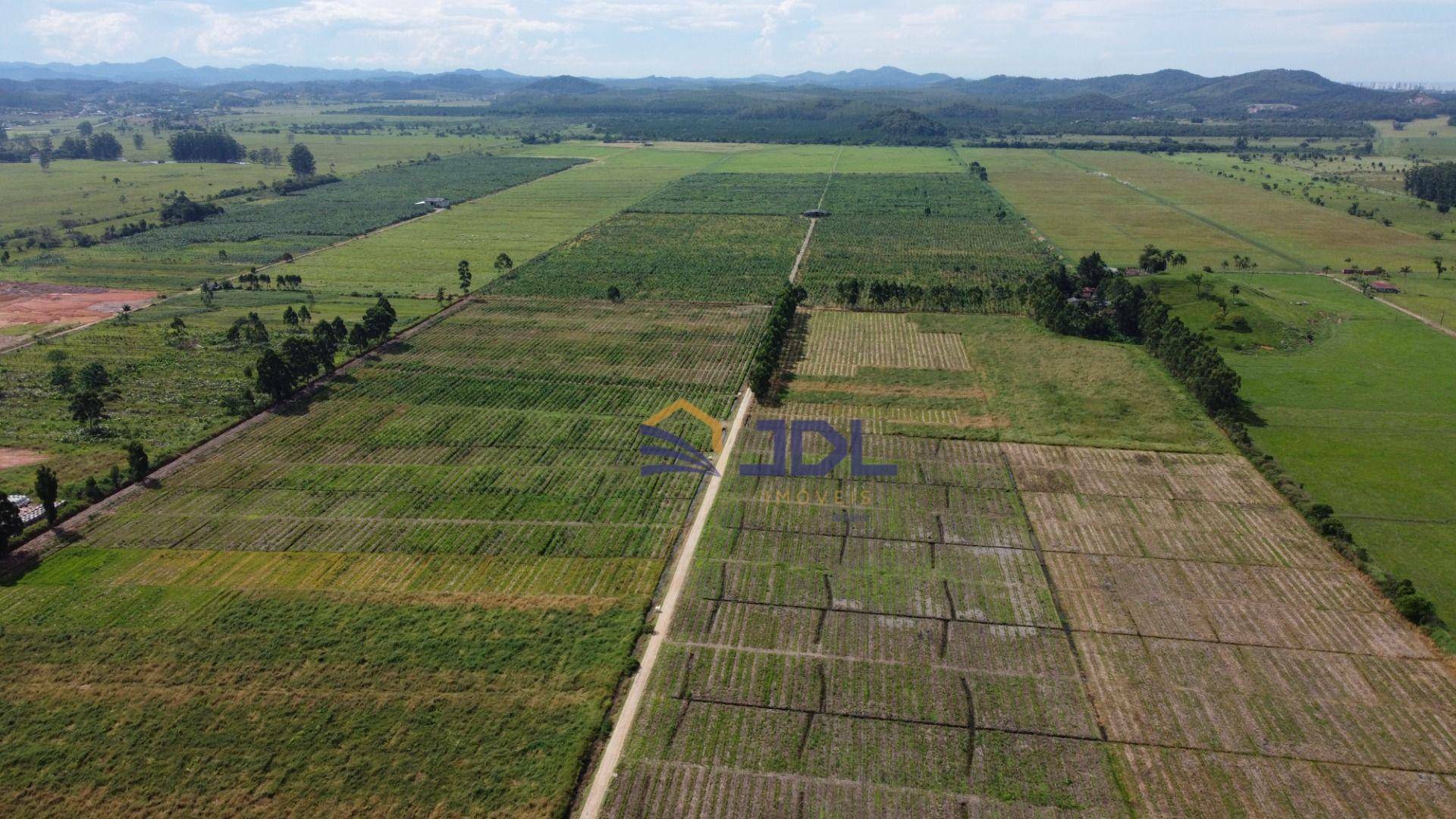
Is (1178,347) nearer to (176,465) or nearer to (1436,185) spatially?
(176,465)

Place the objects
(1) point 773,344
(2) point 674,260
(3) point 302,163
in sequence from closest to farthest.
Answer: (1) point 773,344
(2) point 674,260
(3) point 302,163

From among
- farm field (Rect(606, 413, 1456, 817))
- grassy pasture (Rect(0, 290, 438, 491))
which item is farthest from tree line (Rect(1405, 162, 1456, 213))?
grassy pasture (Rect(0, 290, 438, 491))

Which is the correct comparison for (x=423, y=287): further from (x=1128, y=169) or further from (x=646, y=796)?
(x=1128, y=169)

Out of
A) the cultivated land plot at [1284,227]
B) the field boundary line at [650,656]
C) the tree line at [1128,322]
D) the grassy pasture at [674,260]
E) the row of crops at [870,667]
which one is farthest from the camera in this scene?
the cultivated land plot at [1284,227]

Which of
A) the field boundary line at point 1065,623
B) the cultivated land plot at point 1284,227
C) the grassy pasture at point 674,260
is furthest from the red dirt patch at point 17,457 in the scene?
the cultivated land plot at point 1284,227

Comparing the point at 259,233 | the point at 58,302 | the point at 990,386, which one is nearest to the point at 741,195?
the point at 259,233

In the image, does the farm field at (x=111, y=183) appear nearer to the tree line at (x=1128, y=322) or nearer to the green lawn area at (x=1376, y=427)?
the tree line at (x=1128, y=322)

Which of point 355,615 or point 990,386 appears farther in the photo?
point 990,386
